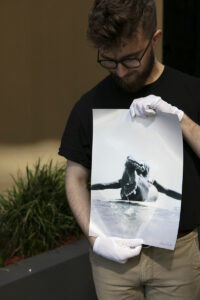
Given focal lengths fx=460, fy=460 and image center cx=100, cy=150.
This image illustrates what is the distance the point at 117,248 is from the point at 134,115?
54 centimetres

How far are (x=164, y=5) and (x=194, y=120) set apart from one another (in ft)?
13.3

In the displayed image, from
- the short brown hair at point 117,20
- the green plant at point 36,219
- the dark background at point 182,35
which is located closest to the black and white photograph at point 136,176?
the short brown hair at point 117,20

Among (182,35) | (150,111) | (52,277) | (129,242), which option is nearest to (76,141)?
(150,111)

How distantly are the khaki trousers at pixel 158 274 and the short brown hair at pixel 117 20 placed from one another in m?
0.87

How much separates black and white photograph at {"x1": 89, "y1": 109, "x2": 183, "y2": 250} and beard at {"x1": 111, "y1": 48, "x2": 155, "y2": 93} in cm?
10

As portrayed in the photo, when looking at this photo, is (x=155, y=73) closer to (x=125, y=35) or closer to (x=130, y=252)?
(x=125, y=35)

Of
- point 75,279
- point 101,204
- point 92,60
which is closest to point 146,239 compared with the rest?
point 101,204

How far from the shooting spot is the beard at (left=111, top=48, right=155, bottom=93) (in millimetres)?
1818

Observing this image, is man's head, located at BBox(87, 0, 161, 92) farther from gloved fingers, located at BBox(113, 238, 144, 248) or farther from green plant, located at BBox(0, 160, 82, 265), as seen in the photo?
green plant, located at BBox(0, 160, 82, 265)

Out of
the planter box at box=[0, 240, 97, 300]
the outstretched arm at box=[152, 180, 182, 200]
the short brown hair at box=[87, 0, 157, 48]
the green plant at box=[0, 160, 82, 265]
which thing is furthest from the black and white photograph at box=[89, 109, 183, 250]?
the green plant at box=[0, 160, 82, 265]

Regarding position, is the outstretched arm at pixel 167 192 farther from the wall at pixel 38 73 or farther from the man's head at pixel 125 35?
the wall at pixel 38 73

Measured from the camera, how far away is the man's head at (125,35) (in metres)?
1.68

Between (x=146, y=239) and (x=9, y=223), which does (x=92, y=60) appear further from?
(x=146, y=239)

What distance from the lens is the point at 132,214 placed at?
6.24ft
